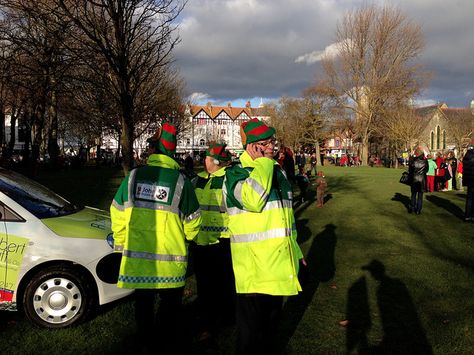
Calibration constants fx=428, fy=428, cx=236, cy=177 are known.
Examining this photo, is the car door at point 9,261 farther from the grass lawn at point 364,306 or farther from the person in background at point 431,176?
the person in background at point 431,176

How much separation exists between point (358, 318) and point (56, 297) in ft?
10.8

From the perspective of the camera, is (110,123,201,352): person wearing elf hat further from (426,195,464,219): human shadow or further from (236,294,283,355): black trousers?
(426,195,464,219): human shadow

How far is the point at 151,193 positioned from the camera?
134 inches

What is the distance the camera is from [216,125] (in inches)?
3964

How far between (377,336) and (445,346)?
625 mm

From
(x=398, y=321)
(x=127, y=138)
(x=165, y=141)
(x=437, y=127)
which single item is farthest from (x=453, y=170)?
(x=437, y=127)

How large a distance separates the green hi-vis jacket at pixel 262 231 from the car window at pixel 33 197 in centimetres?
266

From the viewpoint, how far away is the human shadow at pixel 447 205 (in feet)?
41.5

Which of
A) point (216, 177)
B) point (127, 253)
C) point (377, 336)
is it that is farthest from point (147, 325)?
point (377, 336)

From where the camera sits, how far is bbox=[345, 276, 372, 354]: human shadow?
13.7 ft

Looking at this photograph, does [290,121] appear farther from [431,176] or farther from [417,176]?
[417,176]

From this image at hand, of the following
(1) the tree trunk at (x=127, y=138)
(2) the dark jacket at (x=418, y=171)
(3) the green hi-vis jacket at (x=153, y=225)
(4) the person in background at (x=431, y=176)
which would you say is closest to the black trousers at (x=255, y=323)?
(3) the green hi-vis jacket at (x=153, y=225)

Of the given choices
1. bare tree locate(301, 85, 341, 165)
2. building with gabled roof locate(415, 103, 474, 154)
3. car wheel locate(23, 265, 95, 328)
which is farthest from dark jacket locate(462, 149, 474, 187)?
building with gabled roof locate(415, 103, 474, 154)

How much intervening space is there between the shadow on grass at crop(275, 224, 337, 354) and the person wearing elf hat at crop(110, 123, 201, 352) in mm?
1071
